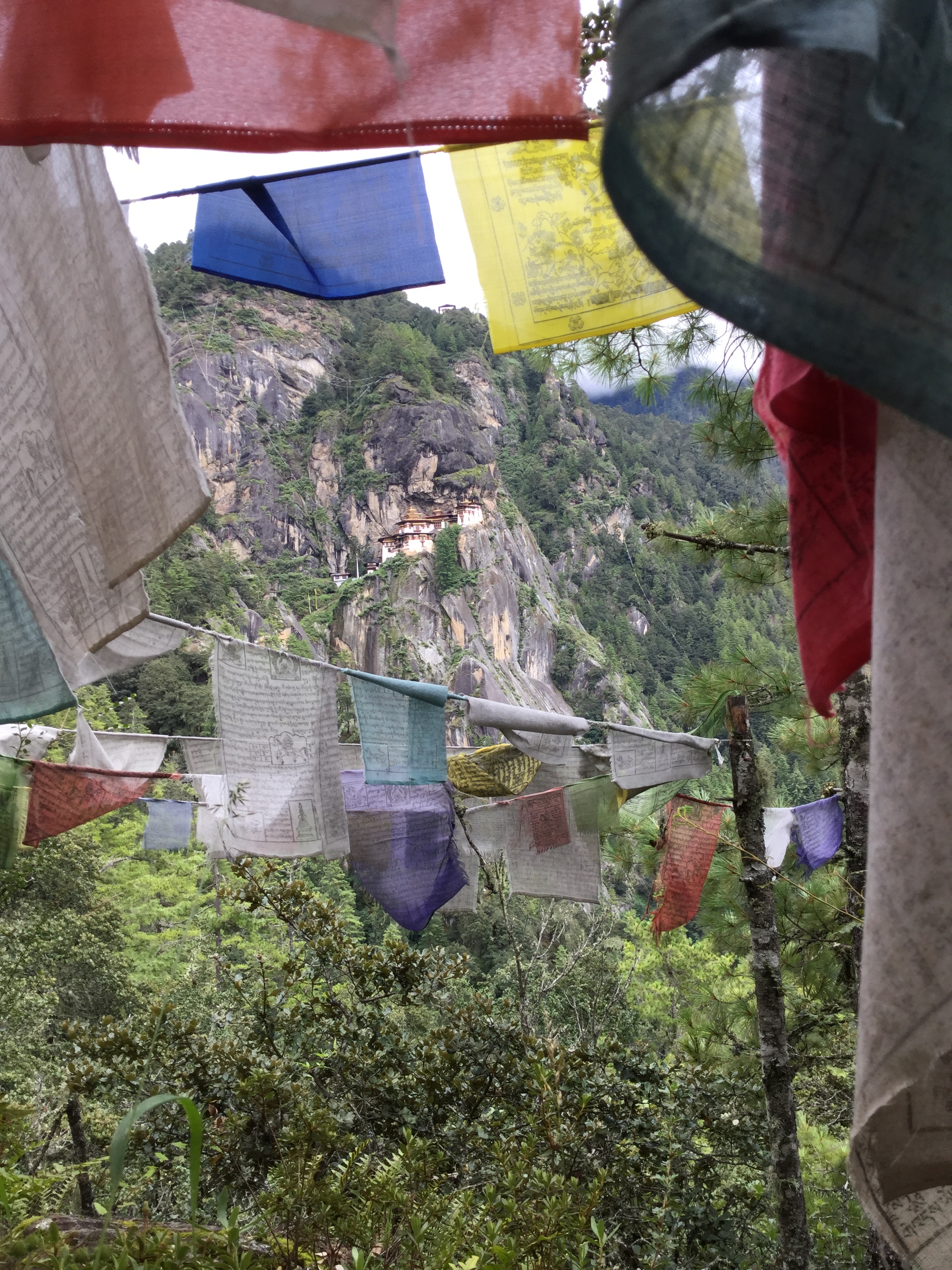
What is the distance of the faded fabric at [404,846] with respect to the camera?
3.62 meters

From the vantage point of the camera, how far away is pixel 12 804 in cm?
387

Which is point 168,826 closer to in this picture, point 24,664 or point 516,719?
point 516,719

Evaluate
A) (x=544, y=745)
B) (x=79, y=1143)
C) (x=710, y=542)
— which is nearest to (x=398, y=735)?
(x=544, y=745)

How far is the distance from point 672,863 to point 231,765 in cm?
243

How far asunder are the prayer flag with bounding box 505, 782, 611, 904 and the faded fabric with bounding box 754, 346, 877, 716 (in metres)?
3.35

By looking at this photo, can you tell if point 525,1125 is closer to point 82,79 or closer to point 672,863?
point 672,863

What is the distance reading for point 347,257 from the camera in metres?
1.58

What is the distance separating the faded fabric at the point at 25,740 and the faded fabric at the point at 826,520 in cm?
385

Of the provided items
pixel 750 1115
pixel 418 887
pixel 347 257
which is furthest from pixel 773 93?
pixel 750 1115

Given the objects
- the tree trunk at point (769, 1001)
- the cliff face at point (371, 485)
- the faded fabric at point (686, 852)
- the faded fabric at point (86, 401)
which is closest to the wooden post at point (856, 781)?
the tree trunk at point (769, 1001)

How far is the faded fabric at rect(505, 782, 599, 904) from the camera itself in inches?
159

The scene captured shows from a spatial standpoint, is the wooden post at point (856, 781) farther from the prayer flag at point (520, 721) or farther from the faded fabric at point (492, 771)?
the faded fabric at point (492, 771)

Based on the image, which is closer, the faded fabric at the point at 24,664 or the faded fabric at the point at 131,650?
the faded fabric at the point at 24,664

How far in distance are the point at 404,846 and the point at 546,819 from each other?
2.52 feet
